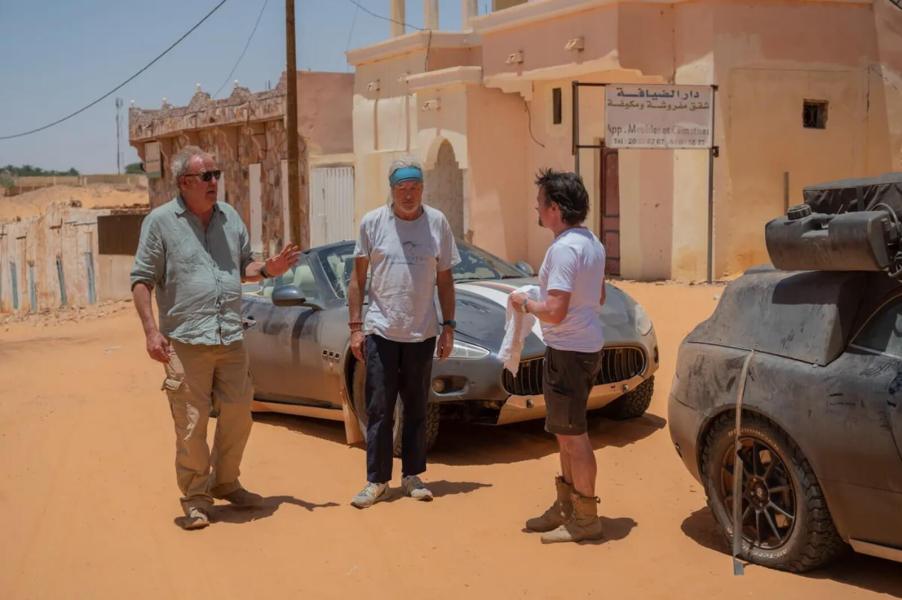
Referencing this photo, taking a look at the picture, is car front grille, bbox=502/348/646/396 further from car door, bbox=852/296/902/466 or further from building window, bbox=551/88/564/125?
building window, bbox=551/88/564/125

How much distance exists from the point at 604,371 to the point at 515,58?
14037mm

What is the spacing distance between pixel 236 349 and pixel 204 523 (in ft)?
3.24

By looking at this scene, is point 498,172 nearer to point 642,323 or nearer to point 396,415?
point 642,323

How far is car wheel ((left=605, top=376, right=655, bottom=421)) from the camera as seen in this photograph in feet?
28.8

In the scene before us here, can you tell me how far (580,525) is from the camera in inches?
233

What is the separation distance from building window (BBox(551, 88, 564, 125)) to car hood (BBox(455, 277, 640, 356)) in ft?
43.6

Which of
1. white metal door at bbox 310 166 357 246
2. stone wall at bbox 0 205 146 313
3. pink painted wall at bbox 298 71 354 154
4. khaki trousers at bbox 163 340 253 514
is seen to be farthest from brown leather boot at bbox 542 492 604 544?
stone wall at bbox 0 205 146 313

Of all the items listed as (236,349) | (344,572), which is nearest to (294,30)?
(236,349)

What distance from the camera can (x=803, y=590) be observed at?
499cm

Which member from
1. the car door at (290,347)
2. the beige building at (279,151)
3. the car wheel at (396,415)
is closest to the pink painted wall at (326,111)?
the beige building at (279,151)

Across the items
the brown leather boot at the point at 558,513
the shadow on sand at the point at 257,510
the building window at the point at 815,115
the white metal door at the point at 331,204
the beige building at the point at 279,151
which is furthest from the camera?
the beige building at the point at 279,151

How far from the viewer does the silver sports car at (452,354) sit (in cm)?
775

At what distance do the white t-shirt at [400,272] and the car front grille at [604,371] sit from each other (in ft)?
3.47

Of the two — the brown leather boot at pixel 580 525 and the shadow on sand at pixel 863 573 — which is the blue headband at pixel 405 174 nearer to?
the brown leather boot at pixel 580 525
